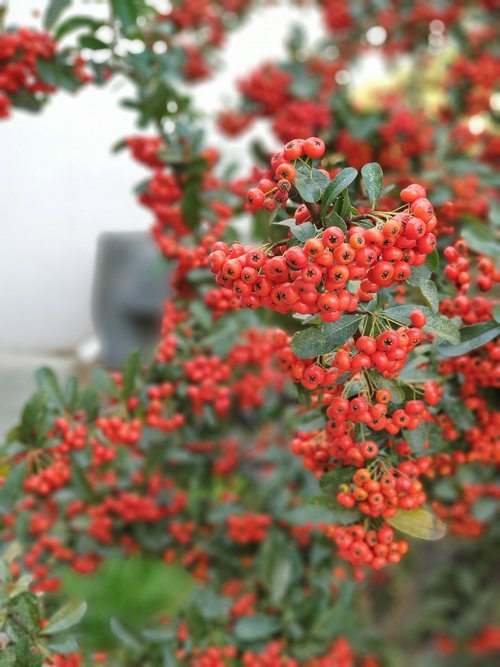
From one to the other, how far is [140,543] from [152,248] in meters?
2.92

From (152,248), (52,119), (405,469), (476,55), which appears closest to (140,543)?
(405,469)

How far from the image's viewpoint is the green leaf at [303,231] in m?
0.76

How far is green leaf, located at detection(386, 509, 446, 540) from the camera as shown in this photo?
0.97 m

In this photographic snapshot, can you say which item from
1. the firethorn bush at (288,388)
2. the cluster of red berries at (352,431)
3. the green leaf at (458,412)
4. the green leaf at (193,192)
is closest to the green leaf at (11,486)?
the firethorn bush at (288,388)

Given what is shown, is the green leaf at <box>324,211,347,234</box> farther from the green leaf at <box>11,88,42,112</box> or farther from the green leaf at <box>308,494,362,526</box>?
the green leaf at <box>11,88,42,112</box>

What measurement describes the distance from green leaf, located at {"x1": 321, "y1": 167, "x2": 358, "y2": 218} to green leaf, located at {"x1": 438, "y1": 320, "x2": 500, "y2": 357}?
0.28 m

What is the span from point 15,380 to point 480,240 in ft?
8.23

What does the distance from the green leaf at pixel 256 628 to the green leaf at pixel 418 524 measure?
0.62m

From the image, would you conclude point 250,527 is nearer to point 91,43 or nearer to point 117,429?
point 117,429

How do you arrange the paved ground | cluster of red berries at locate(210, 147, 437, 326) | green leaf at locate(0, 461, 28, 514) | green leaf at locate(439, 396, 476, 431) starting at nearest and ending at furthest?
cluster of red berries at locate(210, 147, 437, 326), green leaf at locate(439, 396, 476, 431), green leaf at locate(0, 461, 28, 514), the paved ground

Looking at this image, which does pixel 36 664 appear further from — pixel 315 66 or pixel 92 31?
pixel 315 66

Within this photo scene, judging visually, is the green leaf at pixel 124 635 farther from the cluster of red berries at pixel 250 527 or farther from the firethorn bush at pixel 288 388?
the cluster of red berries at pixel 250 527

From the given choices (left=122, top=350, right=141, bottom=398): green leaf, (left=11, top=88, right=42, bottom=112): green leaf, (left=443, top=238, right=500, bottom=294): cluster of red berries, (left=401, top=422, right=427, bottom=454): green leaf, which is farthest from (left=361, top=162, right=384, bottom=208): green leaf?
(left=11, top=88, right=42, bottom=112): green leaf

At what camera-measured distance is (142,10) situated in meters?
1.55
